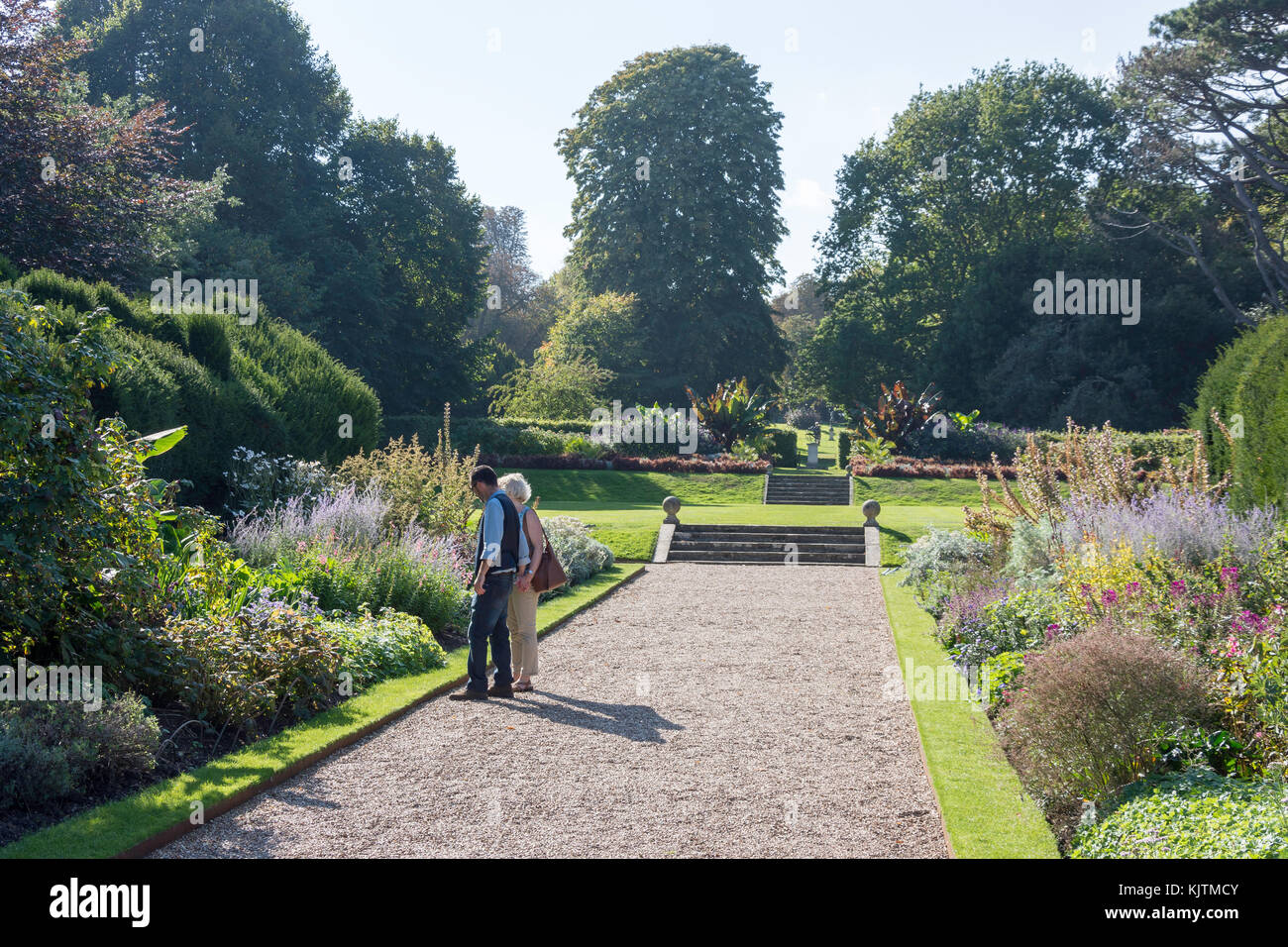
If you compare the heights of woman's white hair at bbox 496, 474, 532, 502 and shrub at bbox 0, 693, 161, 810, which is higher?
woman's white hair at bbox 496, 474, 532, 502

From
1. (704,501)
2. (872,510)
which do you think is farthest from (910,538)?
(704,501)

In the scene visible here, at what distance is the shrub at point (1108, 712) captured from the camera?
5543 mm

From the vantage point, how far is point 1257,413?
12.1 metres

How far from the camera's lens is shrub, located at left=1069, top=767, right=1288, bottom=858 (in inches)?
175

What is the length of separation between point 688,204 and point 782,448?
15.8 m

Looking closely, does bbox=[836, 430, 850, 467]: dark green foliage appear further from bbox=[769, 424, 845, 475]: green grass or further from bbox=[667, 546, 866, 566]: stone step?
bbox=[667, 546, 866, 566]: stone step

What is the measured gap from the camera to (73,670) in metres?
6.38

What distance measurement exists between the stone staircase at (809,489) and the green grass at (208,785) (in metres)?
19.0

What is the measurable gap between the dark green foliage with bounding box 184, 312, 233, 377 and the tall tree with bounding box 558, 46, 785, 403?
30319mm

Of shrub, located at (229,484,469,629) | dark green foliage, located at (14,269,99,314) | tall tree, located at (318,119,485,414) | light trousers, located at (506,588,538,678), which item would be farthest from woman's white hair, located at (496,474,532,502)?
tall tree, located at (318,119,485,414)

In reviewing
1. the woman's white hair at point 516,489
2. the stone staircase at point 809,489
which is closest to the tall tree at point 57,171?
the woman's white hair at point 516,489

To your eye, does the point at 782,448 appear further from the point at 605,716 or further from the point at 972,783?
the point at 972,783
